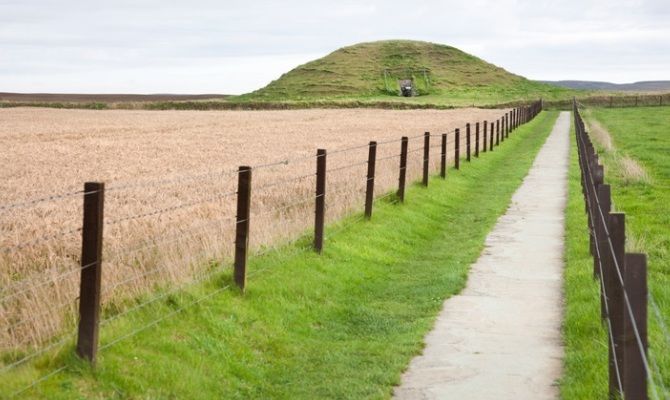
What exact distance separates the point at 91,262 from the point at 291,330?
2892mm

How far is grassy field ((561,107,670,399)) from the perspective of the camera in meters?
7.84

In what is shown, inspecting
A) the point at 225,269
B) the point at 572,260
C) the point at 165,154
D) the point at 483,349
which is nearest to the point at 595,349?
the point at 483,349

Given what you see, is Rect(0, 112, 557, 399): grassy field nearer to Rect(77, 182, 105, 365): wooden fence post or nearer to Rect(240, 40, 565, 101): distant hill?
Rect(77, 182, 105, 365): wooden fence post

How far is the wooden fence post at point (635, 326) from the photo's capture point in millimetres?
5109

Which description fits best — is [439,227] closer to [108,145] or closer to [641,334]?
[641,334]

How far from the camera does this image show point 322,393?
795cm

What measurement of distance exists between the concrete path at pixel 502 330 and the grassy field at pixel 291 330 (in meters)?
0.23

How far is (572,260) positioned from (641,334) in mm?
8643

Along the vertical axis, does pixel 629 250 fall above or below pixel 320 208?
below

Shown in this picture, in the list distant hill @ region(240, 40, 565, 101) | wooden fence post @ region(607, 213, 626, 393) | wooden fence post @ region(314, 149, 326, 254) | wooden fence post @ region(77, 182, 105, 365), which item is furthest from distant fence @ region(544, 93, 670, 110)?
wooden fence post @ region(77, 182, 105, 365)

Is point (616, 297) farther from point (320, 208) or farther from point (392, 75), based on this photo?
point (392, 75)

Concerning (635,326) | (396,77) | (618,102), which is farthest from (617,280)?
(396,77)

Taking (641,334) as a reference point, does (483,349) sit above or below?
below

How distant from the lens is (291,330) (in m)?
9.77
